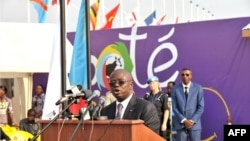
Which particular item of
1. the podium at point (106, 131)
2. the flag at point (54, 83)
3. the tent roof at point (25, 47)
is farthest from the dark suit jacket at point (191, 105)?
the podium at point (106, 131)

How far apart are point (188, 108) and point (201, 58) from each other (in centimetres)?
157

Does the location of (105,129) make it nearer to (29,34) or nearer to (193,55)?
(193,55)

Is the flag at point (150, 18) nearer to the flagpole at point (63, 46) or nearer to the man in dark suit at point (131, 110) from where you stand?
the flagpole at point (63, 46)

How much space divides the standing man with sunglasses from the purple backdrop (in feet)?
2.81

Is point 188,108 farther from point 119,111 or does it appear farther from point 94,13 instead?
point 94,13

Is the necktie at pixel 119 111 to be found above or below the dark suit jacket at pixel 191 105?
above

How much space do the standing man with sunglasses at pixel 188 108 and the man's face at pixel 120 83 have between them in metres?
5.45

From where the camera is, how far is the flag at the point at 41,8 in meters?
19.4

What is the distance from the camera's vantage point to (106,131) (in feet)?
16.4

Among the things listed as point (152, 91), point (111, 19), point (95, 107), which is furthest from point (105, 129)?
point (111, 19)

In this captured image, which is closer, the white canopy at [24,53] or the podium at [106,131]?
the podium at [106,131]

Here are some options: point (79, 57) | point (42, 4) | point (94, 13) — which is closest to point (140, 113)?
point (79, 57)

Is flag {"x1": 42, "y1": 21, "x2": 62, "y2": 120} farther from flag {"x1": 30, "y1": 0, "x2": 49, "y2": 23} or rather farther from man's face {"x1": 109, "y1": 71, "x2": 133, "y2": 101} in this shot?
flag {"x1": 30, "y1": 0, "x2": 49, "y2": 23}

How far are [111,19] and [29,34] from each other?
16.1 ft
